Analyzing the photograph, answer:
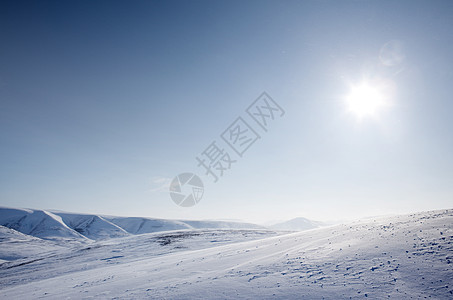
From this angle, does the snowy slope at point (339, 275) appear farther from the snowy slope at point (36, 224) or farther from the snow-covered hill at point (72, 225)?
the snowy slope at point (36, 224)

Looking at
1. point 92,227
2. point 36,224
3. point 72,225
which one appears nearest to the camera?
point 36,224

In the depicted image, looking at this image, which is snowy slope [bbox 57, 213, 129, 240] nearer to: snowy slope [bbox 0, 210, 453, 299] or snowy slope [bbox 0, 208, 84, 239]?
snowy slope [bbox 0, 208, 84, 239]

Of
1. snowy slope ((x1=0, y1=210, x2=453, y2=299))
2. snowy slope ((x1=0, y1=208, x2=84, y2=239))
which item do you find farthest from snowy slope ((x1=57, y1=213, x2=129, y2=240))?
snowy slope ((x1=0, y1=210, x2=453, y2=299))


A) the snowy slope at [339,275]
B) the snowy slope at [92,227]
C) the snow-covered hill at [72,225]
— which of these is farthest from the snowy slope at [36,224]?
the snowy slope at [339,275]

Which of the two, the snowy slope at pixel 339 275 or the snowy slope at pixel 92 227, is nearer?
the snowy slope at pixel 339 275

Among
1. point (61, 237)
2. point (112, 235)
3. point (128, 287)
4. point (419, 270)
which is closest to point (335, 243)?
point (419, 270)

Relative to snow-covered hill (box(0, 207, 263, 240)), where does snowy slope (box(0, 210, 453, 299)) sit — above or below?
above

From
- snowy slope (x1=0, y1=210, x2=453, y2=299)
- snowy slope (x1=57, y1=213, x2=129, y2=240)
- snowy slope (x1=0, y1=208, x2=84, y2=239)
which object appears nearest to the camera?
snowy slope (x1=0, y1=210, x2=453, y2=299)

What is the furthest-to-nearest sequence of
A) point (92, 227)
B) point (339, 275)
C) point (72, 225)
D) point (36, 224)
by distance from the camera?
point (72, 225) < point (92, 227) < point (36, 224) < point (339, 275)

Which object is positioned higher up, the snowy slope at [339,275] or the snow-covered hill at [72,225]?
the snowy slope at [339,275]

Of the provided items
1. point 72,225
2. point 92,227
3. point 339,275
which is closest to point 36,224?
point 72,225

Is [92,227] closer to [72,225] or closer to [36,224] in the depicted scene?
[72,225]

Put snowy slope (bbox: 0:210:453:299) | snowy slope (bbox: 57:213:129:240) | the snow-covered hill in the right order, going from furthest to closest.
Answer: snowy slope (bbox: 57:213:129:240) → the snow-covered hill → snowy slope (bbox: 0:210:453:299)

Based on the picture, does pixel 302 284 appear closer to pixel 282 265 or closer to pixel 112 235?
pixel 282 265
